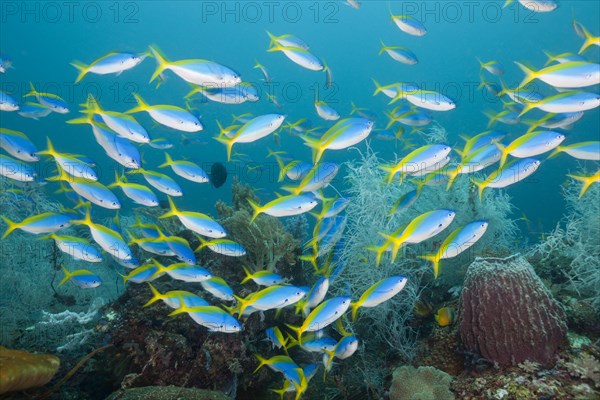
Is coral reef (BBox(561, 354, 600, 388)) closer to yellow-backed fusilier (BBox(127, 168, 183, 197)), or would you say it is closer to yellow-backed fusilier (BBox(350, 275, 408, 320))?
yellow-backed fusilier (BBox(350, 275, 408, 320))

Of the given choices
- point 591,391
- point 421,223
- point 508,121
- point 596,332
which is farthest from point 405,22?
point 591,391

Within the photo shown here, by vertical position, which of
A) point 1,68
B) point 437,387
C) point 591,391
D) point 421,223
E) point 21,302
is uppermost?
point 1,68

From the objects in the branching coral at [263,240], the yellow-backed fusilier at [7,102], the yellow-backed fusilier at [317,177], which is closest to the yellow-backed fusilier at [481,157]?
the yellow-backed fusilier at [317,177]

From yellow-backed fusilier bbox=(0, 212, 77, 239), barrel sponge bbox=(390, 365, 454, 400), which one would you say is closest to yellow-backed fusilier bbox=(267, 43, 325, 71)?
yellow-backed fusilier bbox=(0, 212, 77, 239)

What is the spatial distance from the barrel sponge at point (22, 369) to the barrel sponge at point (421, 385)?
3544 millimetres

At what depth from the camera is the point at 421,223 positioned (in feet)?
12.1

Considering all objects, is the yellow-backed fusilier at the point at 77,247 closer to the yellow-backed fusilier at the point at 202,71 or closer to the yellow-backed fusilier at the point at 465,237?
the yellow-backed fusilier at the point at 202,71

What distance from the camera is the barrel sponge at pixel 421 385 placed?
3719mm

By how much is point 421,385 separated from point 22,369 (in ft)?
12.5

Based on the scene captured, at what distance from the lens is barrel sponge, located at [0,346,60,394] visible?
2.87m

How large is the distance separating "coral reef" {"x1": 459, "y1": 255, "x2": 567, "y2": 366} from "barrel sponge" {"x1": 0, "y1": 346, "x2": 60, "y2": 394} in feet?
14.7

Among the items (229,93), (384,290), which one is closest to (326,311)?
(384,290)

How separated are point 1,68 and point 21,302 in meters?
4.70

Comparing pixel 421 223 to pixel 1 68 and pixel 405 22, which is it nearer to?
pixel 405 22
